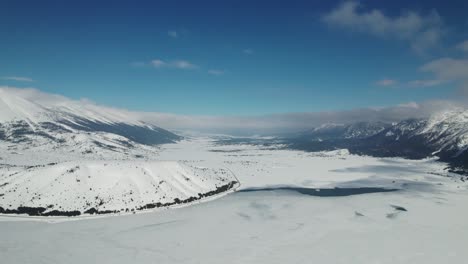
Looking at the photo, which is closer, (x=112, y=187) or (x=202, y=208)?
(x=202, y=208)

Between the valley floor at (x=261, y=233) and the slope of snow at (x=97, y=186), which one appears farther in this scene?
the slope of snow at (x=97, y=186)

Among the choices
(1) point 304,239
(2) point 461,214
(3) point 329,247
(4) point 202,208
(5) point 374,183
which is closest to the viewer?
(3) point 329,247

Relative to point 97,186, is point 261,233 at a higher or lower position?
lower

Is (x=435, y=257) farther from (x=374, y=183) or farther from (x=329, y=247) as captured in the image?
(x=374, y=183)

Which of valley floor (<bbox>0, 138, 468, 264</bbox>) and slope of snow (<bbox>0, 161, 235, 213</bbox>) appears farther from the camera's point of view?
slope of snow (<bbox>0, 161, 235, 213</bbox>)

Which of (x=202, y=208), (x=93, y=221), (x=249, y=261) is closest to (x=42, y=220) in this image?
(x=93, y=221)

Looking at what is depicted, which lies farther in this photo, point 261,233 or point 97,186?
point 97,186

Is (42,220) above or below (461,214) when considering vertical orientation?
below

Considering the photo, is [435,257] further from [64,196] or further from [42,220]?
[64,196]

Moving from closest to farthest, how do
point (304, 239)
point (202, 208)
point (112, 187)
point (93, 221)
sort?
point (304, 239), point (93, 221), point (202, 208), point (112, 187)

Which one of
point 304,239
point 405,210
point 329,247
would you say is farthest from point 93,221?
point 405,210
